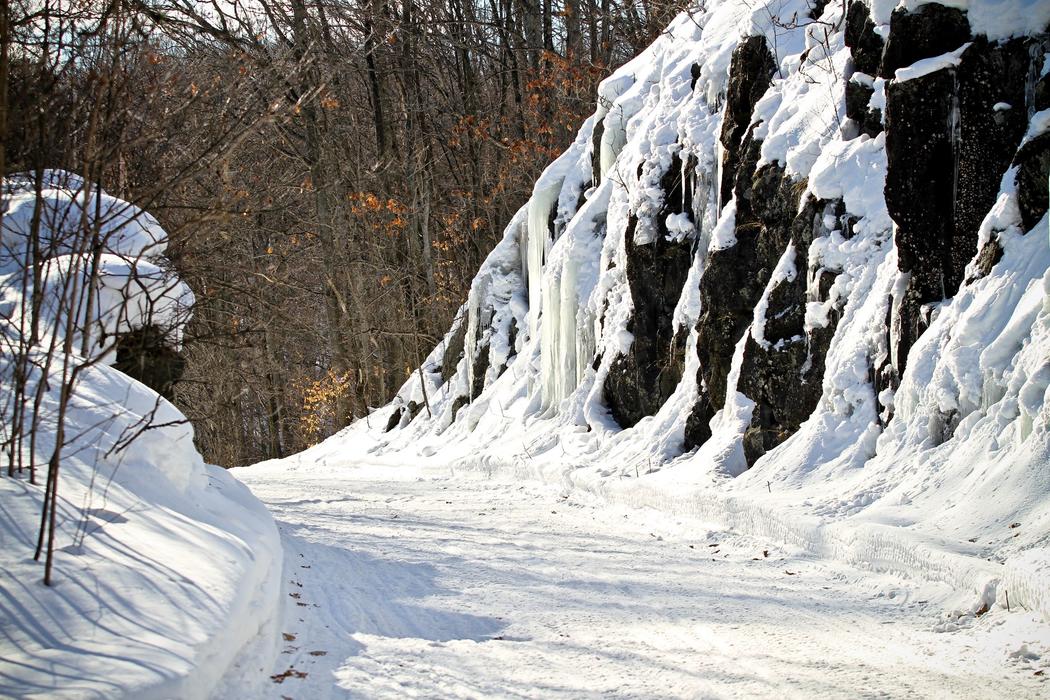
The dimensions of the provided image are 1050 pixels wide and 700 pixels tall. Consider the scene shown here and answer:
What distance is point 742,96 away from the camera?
32.5ft

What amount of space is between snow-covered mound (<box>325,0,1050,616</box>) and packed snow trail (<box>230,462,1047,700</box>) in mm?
379

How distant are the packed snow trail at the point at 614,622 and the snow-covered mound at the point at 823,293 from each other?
0.38m

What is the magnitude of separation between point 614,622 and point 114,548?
95.3 inches

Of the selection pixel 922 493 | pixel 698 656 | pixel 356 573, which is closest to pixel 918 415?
pixel 922 493

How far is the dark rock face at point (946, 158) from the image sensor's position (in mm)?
6570

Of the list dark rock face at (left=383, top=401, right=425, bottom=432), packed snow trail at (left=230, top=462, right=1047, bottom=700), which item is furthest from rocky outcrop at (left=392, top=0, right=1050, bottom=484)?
dark rock face at (left=383, top=401, right=425, bottom=432)

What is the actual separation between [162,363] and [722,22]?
7241 millimetres

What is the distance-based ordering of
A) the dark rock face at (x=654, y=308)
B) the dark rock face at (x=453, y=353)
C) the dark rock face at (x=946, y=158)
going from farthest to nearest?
the dark rock face at (x=453, y=353) → the dark rock face at (x=654, y=308) → the dark rock face at (x=946, y=158)

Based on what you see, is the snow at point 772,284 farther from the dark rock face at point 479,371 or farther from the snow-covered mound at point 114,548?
the dark rock face at point 479,371

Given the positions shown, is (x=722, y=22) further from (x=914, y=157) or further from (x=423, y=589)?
(x=423, y=589)

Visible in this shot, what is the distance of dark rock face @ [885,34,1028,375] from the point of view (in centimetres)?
657

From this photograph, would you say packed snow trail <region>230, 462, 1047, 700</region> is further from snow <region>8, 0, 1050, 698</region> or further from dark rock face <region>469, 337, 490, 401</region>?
dark rock face <region>469, 337, 490, 401</region>

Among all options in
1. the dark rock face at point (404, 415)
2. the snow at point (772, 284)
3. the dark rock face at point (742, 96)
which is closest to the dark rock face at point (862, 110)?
the snow at point (772, 284)

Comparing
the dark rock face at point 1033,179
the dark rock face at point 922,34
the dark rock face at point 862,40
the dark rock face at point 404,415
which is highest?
the dark rock face at point 862,40
